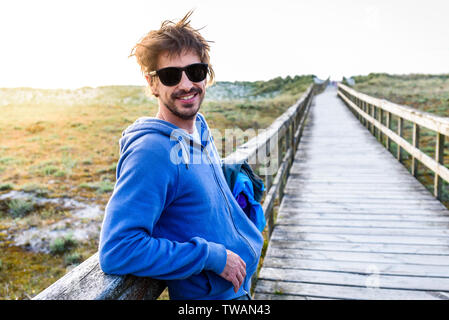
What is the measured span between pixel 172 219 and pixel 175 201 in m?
0.07

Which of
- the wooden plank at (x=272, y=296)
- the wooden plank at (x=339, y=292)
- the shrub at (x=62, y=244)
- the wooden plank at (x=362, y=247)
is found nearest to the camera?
the wooden plank at (x=339, y=292)

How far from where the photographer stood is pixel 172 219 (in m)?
1.42

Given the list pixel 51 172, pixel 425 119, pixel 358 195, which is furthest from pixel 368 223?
pixel 51 172

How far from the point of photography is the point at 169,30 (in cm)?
152

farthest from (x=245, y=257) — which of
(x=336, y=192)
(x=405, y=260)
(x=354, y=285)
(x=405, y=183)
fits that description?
(x=405, y=183)

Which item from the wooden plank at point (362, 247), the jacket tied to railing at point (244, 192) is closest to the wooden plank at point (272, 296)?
the wooden plank at point (362, 247)

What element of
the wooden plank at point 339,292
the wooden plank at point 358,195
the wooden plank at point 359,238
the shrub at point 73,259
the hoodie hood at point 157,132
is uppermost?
the hoodie hood at point 157,132

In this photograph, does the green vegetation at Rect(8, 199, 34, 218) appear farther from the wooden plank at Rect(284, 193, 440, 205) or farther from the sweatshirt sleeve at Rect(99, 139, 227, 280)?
the sweatshirt sleeve at Rect(99, 139, 227, 280)

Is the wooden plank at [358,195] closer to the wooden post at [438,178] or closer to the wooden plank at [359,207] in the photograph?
the wooden post at [438,178]

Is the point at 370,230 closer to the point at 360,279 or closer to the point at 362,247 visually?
the point at 362,247

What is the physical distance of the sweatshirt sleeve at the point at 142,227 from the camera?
46.9 inches

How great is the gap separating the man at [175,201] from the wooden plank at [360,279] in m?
1.58

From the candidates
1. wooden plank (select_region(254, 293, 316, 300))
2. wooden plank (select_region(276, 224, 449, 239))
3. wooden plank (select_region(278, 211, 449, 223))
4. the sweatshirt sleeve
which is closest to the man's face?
the sweatshirt sleeve
